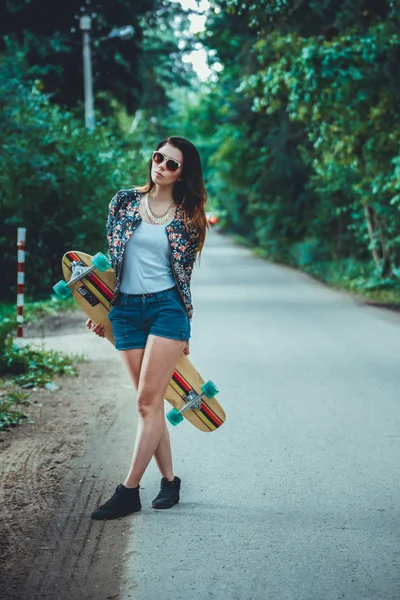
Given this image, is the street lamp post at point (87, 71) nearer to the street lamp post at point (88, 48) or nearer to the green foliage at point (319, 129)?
the street lamp post at point (88, 48)

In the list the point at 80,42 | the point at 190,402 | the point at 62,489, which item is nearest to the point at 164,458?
the point at 190,402

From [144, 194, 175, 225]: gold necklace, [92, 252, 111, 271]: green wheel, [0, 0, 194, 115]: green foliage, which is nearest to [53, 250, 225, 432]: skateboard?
[92, 252, 111, 271]: green wheel

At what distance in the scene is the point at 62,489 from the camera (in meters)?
5.40

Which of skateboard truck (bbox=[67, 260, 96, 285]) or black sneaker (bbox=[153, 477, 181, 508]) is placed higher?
skateboard truck (bbox=[67, 260, 96, 285])

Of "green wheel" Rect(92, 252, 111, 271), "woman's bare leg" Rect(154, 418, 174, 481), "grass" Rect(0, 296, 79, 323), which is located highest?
"green wheel" Rect(92, 252, 111, 271)

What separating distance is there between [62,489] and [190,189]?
1.94 metres

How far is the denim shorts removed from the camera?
190 inches

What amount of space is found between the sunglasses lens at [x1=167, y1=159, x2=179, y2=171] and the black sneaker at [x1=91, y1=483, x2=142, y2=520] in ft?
5.64

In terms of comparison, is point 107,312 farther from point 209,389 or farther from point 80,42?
point 80,42

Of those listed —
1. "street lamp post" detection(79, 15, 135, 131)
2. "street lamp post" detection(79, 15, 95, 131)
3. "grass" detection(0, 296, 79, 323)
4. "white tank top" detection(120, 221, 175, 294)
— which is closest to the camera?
"white tank top" detection(120, 221, 175, 294)

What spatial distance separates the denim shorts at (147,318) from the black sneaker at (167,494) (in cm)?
83

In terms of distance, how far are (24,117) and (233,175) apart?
20.8 m

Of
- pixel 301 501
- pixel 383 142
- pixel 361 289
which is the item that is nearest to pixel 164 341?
pixel 301 501

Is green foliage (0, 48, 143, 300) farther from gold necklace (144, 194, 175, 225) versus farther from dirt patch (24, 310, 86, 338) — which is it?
gold necklace (144, 194, 175, 225)
